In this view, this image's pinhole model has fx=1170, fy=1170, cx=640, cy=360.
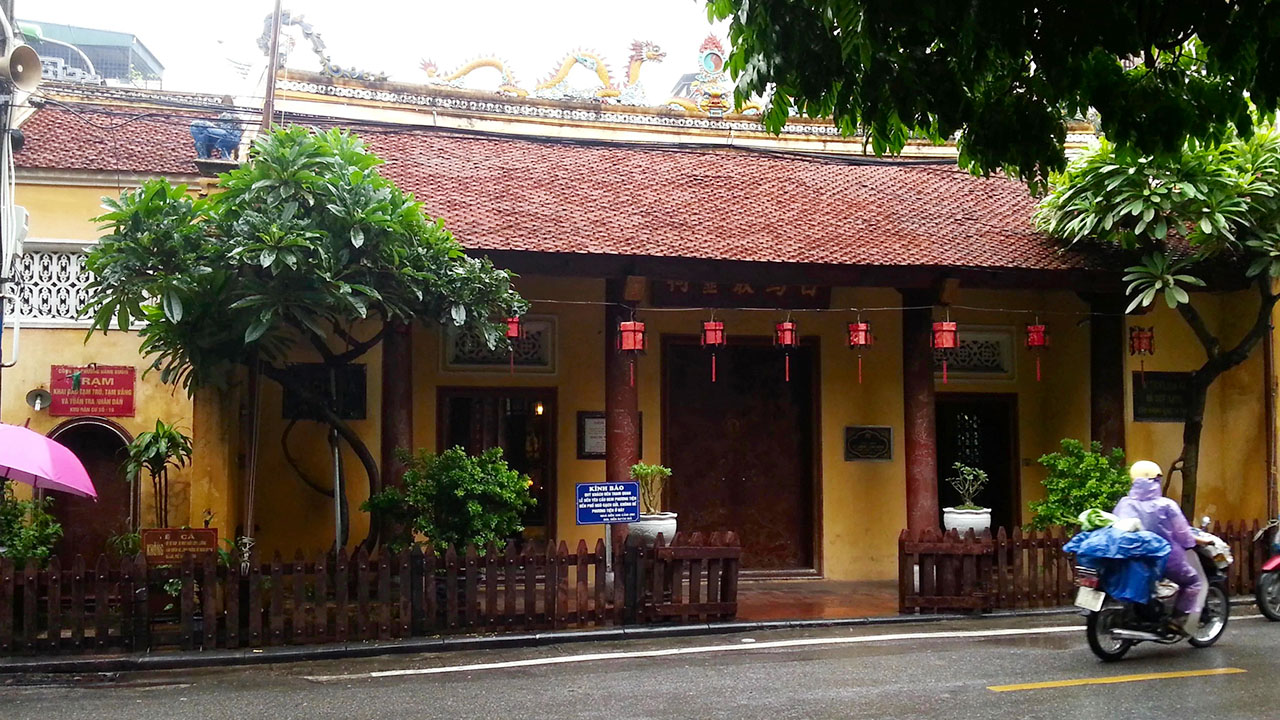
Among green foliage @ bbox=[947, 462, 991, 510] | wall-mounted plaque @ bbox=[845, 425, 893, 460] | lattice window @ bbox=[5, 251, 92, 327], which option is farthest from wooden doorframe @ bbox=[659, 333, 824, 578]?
lattice window @ bbox=[5, 251, 92, 327]

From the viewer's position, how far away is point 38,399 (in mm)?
11648

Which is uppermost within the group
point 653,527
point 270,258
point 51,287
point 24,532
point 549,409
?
point 51,287

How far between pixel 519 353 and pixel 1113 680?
7.99m

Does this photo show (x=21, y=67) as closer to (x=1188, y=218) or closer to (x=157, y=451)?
(x=157, y=451)

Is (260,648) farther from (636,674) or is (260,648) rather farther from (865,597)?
(865,597)

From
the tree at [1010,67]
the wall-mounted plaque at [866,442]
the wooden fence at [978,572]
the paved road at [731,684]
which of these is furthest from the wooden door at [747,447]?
the tree at [1010,67]

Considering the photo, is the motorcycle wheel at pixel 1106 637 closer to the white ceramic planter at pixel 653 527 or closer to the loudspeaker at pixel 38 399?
the white ceramic planter at pixel 653 527

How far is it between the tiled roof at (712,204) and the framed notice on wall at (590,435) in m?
2.46

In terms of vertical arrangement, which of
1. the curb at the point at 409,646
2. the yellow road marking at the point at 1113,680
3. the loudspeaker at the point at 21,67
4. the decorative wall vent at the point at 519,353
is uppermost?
the loudspeaker at the point at 21,67

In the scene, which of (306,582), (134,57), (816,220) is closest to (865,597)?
(816,220)

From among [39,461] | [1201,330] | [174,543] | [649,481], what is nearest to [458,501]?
[649,481]

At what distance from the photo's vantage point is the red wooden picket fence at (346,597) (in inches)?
366

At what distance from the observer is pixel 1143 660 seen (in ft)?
27.2

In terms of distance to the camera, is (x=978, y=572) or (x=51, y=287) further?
(x=51, y=287)
